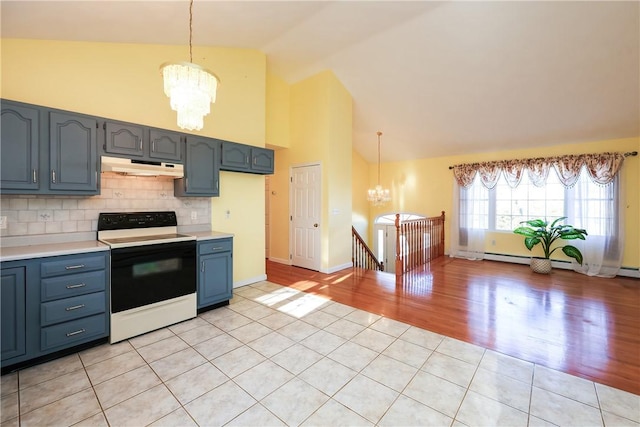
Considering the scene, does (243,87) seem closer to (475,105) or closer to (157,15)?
(157,15)


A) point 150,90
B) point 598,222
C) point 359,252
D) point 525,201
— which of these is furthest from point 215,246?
point 598,222

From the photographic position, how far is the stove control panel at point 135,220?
9.52 feet

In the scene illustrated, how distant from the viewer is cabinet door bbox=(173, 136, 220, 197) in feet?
10.9

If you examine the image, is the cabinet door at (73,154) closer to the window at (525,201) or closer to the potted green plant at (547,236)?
the potted green plant at (547,236)

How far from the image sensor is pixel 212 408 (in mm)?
1788

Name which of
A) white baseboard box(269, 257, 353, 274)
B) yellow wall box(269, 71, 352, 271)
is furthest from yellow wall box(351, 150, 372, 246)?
white baseboard box(269, 257, 353, 274)

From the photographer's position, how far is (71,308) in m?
2.33

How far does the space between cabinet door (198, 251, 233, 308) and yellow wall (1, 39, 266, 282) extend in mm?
784

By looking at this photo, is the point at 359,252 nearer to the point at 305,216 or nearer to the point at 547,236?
Answer: the point at 305,216

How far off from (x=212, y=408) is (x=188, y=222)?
2.46m

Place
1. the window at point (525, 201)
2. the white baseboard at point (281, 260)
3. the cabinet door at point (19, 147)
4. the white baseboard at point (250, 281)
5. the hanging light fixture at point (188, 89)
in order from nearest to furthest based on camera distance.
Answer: the hanging light fixture at point (188, 89), the cabinet door at point (19, 147), the white baseboard at point (250, 281), the window at point (525, 201), the white baseboard at point (281, 260)

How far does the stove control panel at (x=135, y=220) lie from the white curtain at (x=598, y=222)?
7.19 metres

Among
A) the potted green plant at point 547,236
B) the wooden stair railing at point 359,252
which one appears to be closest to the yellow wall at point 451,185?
the potted green plant at point 547,236

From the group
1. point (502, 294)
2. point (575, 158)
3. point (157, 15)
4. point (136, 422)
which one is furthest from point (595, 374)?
point (157, 15)
